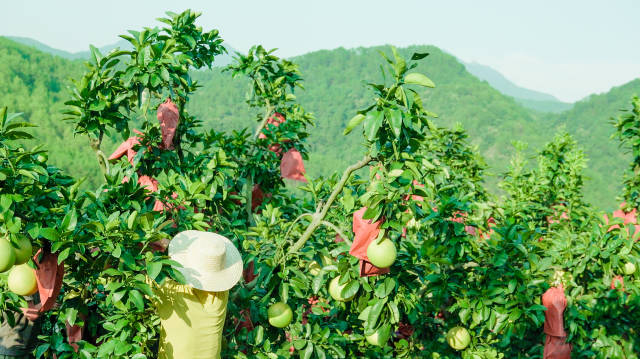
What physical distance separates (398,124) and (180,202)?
1.25 metres

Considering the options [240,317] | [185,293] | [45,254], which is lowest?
[240,317]

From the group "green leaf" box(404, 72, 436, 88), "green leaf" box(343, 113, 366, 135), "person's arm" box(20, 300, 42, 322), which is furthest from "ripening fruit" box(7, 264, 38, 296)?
"green leaf" box(404, 72, 436, 88)

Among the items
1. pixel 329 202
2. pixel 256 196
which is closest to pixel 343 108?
pixel 256 196

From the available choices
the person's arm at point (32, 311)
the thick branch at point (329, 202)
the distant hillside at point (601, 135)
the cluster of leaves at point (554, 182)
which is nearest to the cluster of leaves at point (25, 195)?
the person's arm at point (32, 311)

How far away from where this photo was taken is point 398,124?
196 cm

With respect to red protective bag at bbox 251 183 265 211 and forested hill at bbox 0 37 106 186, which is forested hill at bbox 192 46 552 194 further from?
red protective bag at bbox 251 183 265 211

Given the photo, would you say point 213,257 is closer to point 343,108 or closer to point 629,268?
point 629,268

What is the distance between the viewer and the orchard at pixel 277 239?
2.07 metres

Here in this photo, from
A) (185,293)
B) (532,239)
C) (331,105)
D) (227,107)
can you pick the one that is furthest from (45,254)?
(331,105)

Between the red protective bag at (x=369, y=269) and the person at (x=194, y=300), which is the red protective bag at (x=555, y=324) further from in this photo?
the person at (x=194, y=300)

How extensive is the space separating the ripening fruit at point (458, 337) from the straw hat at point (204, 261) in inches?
79.8

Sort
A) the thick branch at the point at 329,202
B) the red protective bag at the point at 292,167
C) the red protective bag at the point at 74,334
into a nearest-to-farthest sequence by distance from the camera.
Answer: the thick branch at the point at 329,202, the red protective bag at the point at 74,334, the red protective bag at the point at 292,167

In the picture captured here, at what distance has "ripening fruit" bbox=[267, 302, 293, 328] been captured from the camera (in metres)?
2.64

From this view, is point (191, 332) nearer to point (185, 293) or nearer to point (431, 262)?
point (185, 293)
